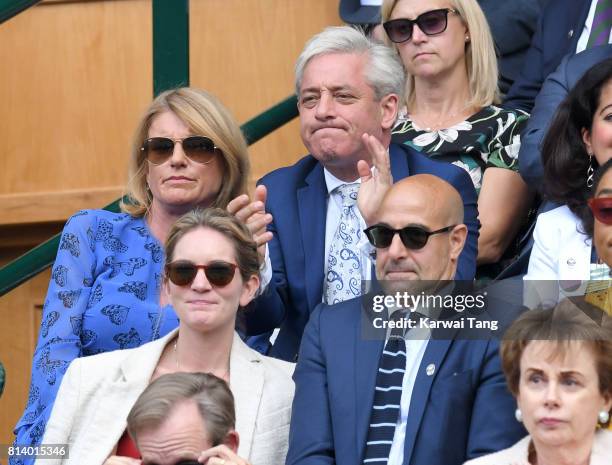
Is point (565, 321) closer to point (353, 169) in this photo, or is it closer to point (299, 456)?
point (299, 456)

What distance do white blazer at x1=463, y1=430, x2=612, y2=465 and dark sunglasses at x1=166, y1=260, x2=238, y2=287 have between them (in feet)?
2.91

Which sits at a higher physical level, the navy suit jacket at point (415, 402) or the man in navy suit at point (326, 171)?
the man in navy suit at point (326, 171)

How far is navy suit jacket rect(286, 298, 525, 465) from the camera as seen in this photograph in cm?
420

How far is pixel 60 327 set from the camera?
4969 mm

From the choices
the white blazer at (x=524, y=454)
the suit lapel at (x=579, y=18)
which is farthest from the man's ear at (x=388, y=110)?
the white blazer at (x=524, y=454)

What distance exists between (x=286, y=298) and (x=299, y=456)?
0.88 metres

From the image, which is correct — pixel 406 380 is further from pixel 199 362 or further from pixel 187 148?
pixel 187 148

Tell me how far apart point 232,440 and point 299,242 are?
1173 mm

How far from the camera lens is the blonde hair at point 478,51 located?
5.64 meters

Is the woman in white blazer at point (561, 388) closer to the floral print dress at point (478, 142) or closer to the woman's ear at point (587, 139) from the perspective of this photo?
the woman's ear at point (587, 139)

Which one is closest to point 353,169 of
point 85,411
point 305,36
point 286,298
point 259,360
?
point 286,298

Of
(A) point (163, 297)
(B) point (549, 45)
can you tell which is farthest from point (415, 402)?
(B) point (549, 45)

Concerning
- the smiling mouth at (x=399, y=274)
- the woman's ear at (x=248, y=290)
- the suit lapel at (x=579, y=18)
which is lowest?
the smiling mouth at (x=399, y=274)

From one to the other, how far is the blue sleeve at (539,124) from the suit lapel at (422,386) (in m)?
0.96
